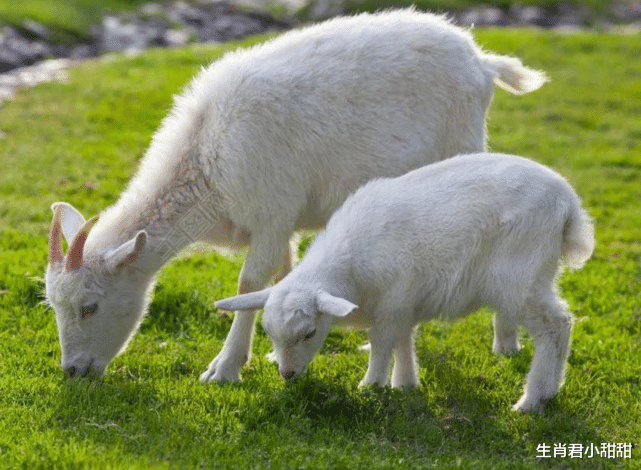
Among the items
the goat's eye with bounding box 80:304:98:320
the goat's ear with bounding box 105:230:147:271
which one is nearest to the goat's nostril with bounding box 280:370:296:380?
the goat's ear with bounding box 105:230:147:271

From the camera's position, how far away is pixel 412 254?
639cm

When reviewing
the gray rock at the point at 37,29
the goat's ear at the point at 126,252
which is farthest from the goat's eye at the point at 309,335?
the gray rock at the point at 37,29

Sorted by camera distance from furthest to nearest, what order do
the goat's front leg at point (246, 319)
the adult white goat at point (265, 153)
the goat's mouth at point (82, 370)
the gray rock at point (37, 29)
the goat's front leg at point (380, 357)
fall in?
the gray rock at point (37, 29) < the goat's front leg at point (246, 319) < the adult white goat at point (265, 153) < the goat's mouth at point (82, 370) < the goat's front leg at point (380, 357)

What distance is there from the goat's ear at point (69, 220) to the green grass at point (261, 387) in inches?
34.1

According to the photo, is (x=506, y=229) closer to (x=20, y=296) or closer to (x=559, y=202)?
(x=559, y=202)

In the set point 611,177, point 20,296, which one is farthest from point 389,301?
point 611,177

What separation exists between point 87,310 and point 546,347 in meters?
3.08

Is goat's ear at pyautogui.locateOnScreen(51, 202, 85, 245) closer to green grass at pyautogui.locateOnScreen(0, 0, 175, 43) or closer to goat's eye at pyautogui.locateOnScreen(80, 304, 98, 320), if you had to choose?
goat's eye at pyautogui.locateOnScreen(80, 304, 98, 320)

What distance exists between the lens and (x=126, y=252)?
6.55m

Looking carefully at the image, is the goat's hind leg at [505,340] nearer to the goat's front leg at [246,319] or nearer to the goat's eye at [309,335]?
the goat's front leg at [246,319]

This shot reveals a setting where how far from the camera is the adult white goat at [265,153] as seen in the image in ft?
22.1

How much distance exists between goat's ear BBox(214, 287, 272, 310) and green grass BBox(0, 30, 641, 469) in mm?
603

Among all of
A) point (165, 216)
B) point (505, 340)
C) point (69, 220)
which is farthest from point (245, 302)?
point (505, 340)

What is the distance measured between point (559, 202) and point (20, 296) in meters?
4.43
